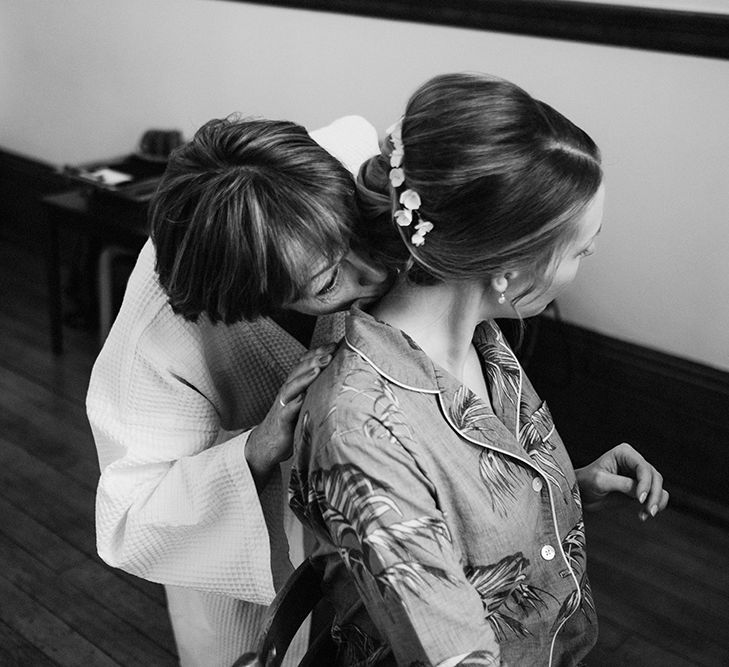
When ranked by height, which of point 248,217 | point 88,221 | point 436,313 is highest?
point 248,217

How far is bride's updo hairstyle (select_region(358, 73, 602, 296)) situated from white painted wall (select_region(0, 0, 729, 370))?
1.30 metres

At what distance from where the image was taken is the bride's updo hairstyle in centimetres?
100

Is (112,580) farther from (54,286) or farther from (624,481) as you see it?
(624,481)

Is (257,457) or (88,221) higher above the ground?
(257,457)

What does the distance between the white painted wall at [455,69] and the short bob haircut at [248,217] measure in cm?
139

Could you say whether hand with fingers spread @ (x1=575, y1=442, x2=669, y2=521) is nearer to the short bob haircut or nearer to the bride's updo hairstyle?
the bride's updo hairstyle

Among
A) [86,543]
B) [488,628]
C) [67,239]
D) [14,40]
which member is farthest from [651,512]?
[14,40]

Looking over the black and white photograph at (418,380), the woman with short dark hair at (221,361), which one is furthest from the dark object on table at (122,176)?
the woman with short dark hair at (221,361)

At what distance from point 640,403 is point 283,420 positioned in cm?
159

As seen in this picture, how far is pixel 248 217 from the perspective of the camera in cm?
104

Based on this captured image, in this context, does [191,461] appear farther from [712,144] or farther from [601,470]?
[712,144]

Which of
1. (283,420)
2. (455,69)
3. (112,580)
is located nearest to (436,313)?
(283,420)

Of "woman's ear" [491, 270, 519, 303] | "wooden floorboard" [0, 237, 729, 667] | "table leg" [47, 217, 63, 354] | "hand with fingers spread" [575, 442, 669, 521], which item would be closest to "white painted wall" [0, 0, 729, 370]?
"wooden floorboard" [0, 237, 729, 667]

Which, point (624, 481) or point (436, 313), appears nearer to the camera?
point (436, 313)
